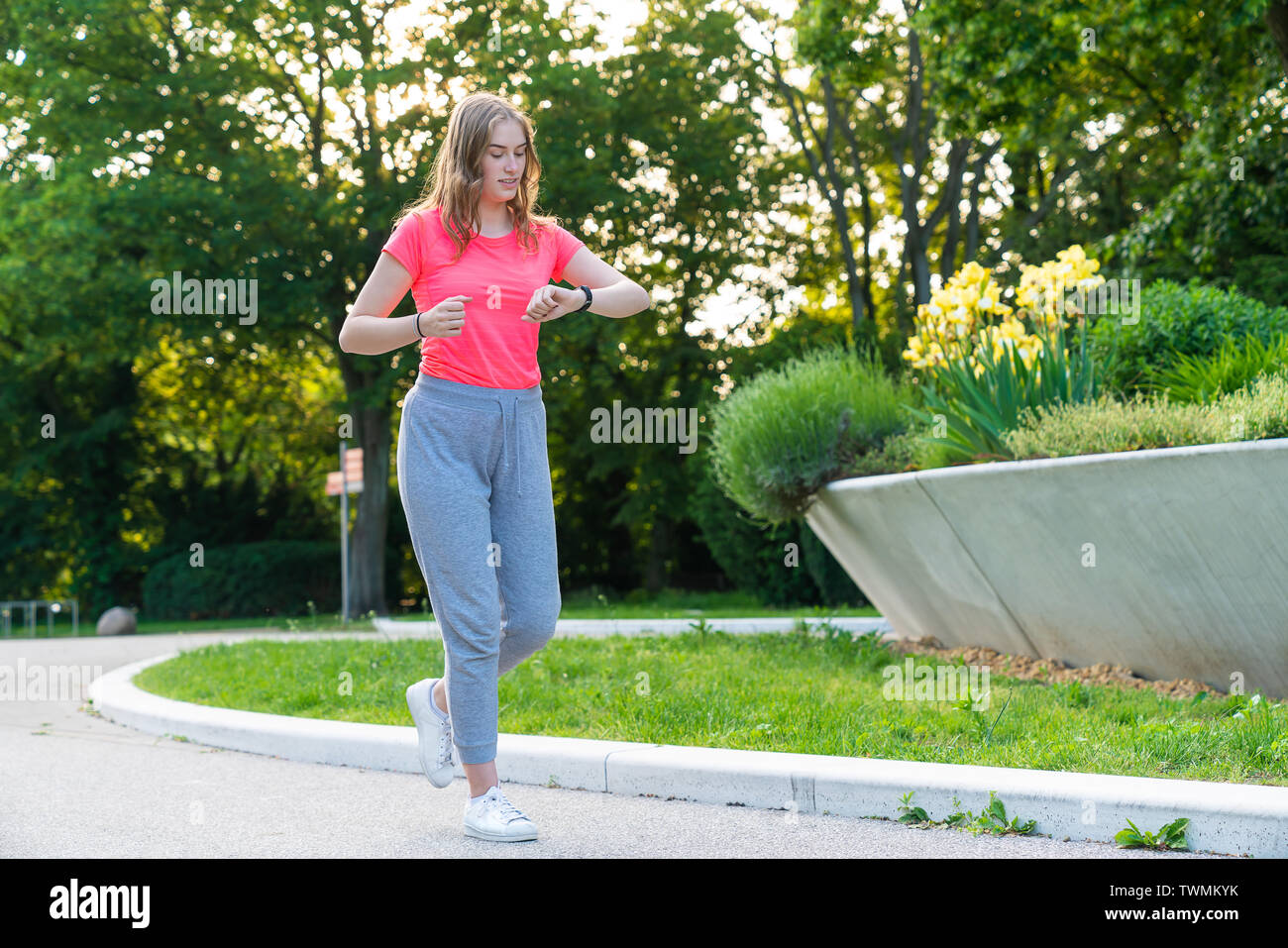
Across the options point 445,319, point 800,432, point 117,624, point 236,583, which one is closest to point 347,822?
point 445,319

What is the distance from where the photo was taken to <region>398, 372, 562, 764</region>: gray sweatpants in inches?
143

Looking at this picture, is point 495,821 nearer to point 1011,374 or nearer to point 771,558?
point 1011,374

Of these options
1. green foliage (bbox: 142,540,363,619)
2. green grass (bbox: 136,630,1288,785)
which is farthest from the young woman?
green foliage (bbox: 142,540,363,619)

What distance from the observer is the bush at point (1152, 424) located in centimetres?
540

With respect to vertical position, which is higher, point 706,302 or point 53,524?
point 706,302

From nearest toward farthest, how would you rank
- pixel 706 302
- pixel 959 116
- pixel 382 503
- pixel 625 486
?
1. pixel 959 116
2. pixel 382 503
3. pixel 706 302
4. pixel 625 486

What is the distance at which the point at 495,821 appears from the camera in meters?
3.69

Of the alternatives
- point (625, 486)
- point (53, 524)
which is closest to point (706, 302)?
point (625, 486)

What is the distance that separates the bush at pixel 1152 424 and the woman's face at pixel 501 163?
3.49 m

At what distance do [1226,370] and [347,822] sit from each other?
16.5 feet
